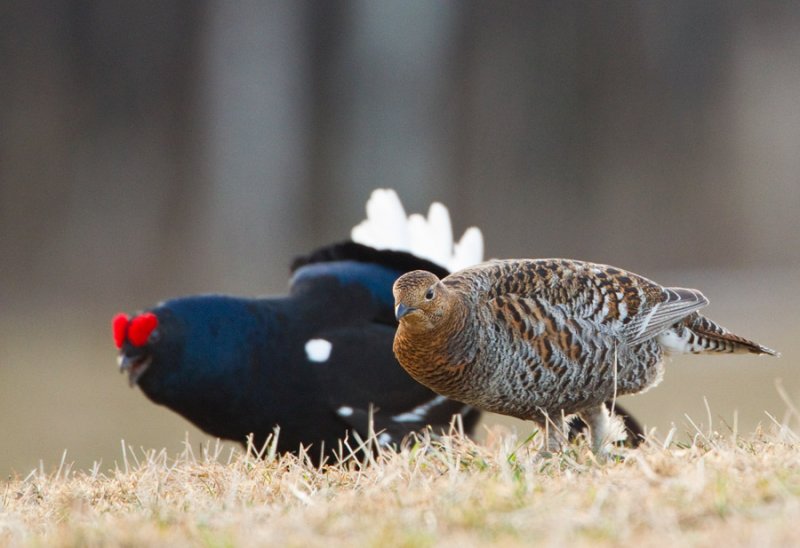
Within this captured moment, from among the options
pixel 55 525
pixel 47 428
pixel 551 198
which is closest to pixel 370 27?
pixel 551 198

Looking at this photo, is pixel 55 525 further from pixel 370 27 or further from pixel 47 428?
pixel 370 27

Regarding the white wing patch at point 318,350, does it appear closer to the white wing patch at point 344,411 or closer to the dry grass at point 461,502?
the white wing patch at point 344,411

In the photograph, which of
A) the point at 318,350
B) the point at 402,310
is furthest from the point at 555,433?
the point at 318,350

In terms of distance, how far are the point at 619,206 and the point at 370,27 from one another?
10.9 ft

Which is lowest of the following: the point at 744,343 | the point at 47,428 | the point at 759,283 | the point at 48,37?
the point at 47,428

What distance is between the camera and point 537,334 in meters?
4.26

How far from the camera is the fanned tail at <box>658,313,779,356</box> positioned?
478 centimetres

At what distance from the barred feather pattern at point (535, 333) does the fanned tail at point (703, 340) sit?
0.32 feet

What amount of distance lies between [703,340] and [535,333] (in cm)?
92

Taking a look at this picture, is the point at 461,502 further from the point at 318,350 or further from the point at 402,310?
the point at 318,350

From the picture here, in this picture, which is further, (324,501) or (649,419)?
(649,419)

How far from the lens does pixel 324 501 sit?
11.1 feet

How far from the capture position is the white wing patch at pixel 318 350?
222 inches

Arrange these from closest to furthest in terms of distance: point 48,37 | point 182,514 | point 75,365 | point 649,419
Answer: point 182,514 < point 649,419 < point 75,365 < point 48,37
